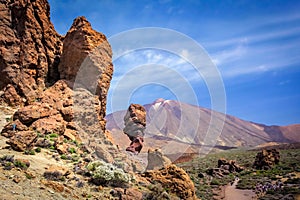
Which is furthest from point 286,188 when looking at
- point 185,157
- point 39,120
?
point 185,157

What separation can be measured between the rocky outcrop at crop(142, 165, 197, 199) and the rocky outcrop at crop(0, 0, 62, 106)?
973 cm

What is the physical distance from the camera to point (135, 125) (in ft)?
134

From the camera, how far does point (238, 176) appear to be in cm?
3931

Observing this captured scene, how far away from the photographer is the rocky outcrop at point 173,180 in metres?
16.7

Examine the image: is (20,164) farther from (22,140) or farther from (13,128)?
(13,128)

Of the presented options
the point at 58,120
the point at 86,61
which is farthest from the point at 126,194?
the point at 86,61

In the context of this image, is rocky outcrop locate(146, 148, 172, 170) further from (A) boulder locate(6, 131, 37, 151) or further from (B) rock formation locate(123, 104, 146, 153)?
(B) rock formation locate(123, 104, 146, 153)

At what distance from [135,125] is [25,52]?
72.6ft

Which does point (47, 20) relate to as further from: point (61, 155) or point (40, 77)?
point (61, 155)

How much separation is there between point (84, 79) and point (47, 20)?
729 cm

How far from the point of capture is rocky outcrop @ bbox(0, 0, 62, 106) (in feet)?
66.5

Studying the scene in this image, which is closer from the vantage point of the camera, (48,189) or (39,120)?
(48,189)

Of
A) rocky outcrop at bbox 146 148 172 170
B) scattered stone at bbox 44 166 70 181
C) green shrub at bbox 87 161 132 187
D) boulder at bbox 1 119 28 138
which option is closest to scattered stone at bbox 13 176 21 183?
scattered stone at bbox 44 166 70 181

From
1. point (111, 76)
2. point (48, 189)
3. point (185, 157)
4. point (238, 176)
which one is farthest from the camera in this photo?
point (185, 157)
